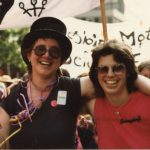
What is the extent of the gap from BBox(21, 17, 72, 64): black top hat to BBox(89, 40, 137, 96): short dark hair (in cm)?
23

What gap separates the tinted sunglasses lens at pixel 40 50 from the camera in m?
3.98

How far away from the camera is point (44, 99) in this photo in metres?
3.95

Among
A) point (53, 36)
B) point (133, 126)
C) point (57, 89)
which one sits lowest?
point (133, 126)

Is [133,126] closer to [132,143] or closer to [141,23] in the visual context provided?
[132,143]

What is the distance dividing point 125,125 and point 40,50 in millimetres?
844

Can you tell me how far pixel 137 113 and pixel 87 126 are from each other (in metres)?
1.63

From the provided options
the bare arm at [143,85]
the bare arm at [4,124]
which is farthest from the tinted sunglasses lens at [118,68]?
the bare arm at [4,124]

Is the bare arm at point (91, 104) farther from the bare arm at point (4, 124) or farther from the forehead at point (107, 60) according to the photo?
the bare arm at point (4, 124)

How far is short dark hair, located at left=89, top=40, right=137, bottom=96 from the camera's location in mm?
3951

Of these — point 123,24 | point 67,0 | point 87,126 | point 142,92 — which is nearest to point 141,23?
point 123,24

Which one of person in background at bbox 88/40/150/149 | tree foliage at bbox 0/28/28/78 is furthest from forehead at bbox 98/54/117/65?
tree foliage at bbox 0/28/28/78

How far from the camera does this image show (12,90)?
404cm

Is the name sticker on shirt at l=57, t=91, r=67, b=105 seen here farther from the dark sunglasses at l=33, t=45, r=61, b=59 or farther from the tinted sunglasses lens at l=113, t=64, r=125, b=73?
the tinted sunglasses lens at l=113, t=64, r=125, b=73

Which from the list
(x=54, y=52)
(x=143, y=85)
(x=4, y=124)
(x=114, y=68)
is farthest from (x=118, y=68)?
(x=4, y=124)
